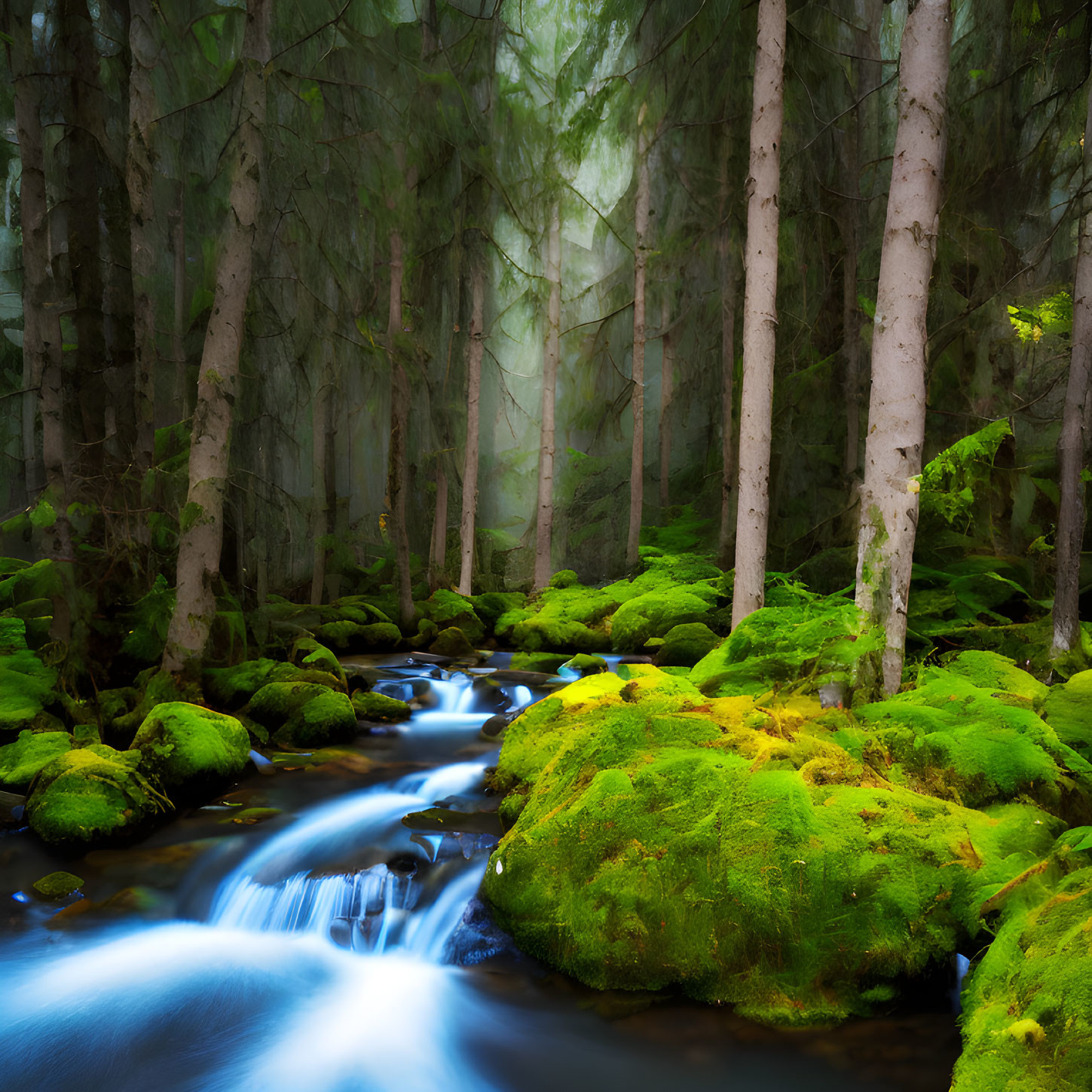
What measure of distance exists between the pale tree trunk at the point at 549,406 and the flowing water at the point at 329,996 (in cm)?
1064

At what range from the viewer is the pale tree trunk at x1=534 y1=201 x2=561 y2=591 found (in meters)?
15.9

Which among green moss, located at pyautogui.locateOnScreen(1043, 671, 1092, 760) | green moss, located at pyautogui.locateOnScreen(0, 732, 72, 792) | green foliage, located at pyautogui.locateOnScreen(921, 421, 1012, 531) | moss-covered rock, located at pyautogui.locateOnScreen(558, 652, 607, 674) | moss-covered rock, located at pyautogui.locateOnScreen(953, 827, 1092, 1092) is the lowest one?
moss-covered rock, located at pyautogui.locateOnScreen(558, 652, 607, 674)

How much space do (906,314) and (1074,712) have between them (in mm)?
2965

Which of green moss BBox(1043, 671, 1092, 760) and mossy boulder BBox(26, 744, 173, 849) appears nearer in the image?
green moss BBox(1043, 671, 1092, 760)

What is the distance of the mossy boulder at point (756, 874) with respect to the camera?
11.2 ft

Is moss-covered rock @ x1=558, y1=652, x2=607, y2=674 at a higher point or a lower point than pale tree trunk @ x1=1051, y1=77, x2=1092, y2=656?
lower

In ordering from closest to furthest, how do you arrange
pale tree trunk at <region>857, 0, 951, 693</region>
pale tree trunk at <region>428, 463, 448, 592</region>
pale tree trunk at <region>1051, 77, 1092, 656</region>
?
pale tree trunk at <region>857, 0, 951, 693</region>
pale tree trunk at <region>1051, 77, 1092, 656</region>
pale tree trunk at <region>428, 463, 448, 592</region>

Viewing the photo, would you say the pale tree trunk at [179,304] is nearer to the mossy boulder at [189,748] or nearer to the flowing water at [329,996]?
the mossy boulder at [189,748]

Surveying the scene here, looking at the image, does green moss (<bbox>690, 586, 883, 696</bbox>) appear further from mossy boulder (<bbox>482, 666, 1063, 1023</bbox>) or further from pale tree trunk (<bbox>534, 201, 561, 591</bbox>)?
pale tree trunk (<bbox>534, 201, 561, 591</bbox>)

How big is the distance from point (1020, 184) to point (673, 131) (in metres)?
6.56

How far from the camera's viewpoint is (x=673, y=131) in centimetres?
1340

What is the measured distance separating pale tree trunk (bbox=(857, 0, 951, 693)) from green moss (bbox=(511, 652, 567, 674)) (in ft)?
18.3

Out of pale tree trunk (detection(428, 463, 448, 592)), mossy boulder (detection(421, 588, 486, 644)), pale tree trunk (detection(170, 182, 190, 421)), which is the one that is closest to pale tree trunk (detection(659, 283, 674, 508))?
pale tree trunk (detection(428, 463, 448, 592))

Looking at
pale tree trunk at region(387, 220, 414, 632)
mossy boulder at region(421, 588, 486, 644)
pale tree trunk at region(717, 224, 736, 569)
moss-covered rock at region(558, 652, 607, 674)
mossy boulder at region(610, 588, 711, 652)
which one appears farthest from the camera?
mossy boulder at region(421, 588, 486, 644)
